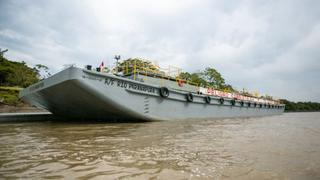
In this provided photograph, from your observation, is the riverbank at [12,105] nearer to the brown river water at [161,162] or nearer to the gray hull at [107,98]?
the gray hull at [107,98]

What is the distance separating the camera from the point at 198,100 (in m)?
13.7

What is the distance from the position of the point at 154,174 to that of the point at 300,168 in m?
1.88

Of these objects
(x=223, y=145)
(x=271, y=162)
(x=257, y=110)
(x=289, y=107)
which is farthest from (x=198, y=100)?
(x=289, y=107)

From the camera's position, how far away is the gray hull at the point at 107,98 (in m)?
8.72

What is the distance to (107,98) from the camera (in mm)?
9219

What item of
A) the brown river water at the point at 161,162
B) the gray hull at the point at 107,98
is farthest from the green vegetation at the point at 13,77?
the brown river water at the point at 161,162

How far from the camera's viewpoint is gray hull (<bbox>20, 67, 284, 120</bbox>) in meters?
8.72

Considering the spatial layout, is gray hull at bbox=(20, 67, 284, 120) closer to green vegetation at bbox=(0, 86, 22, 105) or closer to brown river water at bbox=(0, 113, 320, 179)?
brown river water at bbox=(0, 113, 320, 179)

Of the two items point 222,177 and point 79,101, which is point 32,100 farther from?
point 222,177

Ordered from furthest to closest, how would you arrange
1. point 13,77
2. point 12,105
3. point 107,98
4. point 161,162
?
1. point 13,77
2. point 12,105
3. point 107,98
4. point 161,162

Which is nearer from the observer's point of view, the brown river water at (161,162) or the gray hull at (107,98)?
the brown river water at (161,162)

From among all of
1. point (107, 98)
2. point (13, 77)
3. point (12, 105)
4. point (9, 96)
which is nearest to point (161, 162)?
point (107, 98)

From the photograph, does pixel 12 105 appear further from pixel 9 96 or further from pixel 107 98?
pixel 107 98

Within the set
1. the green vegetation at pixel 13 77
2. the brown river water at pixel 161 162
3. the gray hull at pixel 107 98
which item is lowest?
the brown river water at pixel 161 162
